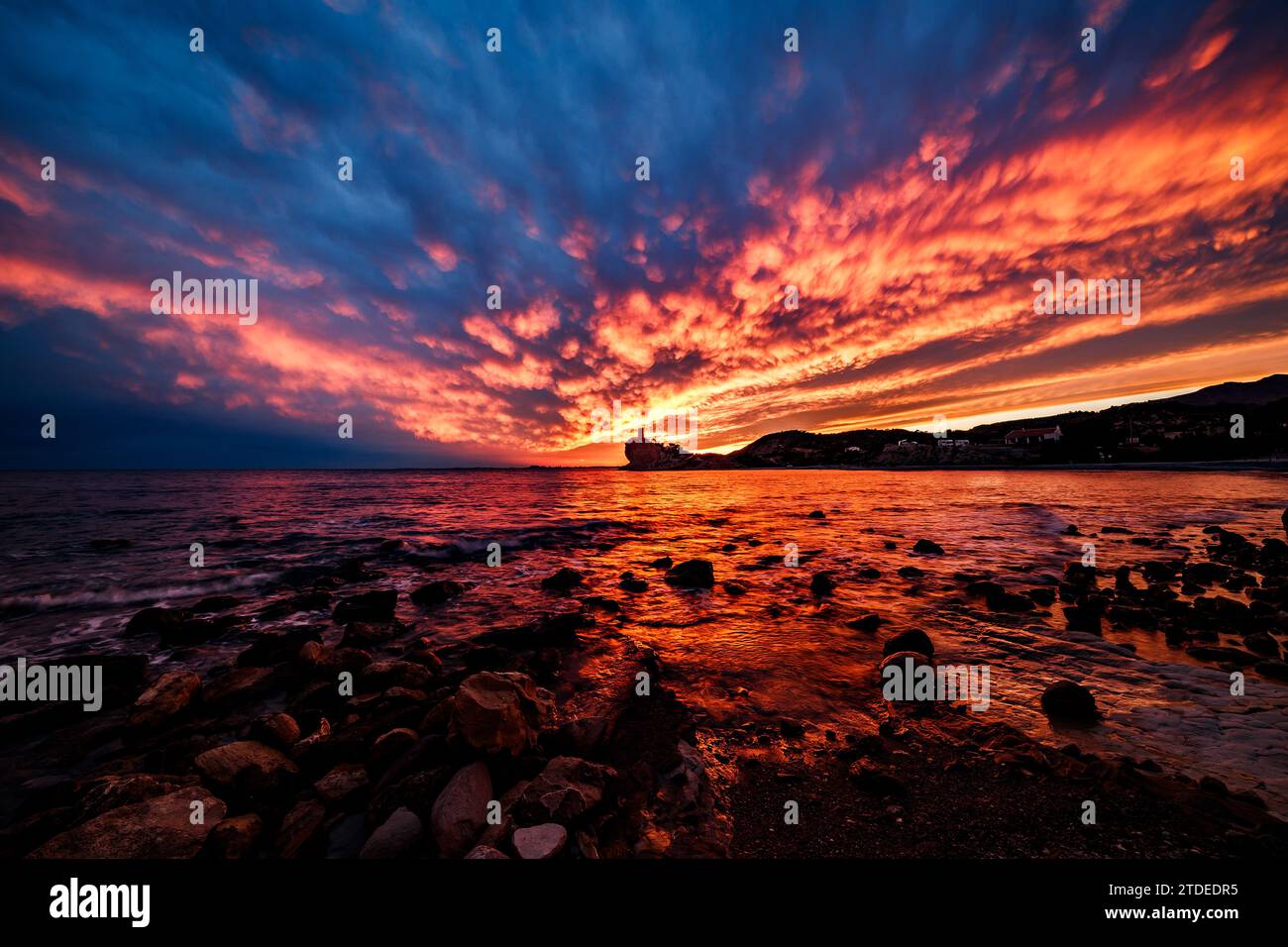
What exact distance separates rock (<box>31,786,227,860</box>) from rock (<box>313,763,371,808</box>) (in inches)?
32.4

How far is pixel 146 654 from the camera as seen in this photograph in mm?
8461

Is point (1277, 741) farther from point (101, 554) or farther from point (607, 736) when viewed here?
point (101, 554)

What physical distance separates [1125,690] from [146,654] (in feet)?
56.9

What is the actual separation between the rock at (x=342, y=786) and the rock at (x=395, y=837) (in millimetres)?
870

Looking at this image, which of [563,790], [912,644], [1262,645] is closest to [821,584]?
[912,644]

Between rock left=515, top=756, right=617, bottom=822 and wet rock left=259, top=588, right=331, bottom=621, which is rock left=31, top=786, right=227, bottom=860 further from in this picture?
wet rock left=259, top=588, right=331, bottom=621

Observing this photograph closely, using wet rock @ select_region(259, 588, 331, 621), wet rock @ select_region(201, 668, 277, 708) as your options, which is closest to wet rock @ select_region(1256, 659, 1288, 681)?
wet rock @ select_region(201, 668, 277, 708)

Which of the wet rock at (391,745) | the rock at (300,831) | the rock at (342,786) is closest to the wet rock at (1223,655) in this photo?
the wet rock at (391,745)

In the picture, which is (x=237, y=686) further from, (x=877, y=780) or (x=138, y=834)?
(x=877, y=780)

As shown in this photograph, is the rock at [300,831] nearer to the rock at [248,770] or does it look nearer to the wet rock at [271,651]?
the rock at [248,770]

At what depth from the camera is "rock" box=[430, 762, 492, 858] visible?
3.71m

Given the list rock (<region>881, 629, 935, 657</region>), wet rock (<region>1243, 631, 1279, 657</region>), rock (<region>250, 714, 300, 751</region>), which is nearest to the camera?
rock (<region>250, 714, 300, 751</region>)

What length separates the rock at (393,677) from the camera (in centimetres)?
674
